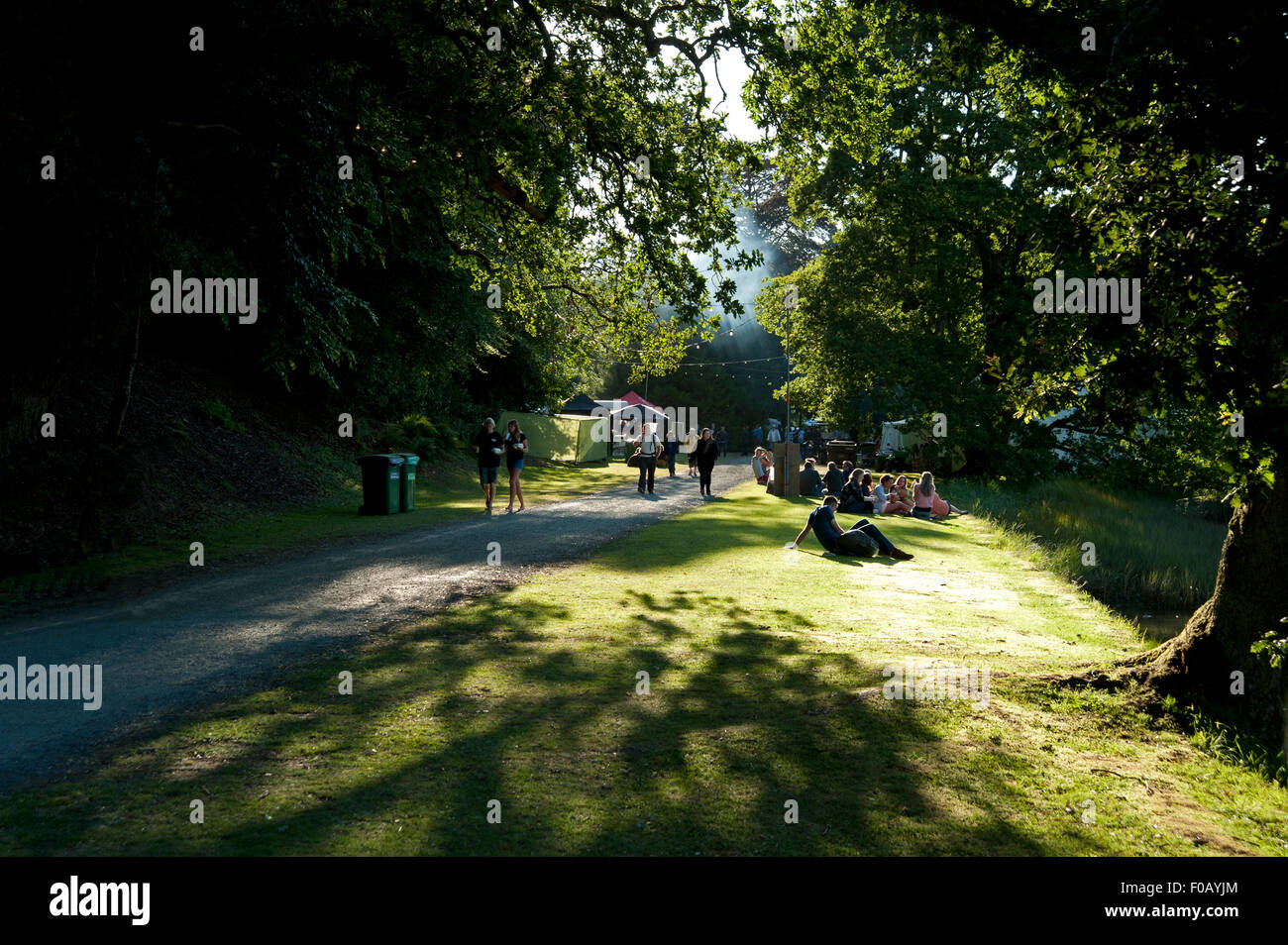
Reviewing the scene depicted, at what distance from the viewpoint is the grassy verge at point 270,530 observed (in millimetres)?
10773

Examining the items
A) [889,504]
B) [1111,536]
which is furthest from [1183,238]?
[889,504]

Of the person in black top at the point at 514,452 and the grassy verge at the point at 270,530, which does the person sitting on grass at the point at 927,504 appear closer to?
the grassy verge at the point at 270,530

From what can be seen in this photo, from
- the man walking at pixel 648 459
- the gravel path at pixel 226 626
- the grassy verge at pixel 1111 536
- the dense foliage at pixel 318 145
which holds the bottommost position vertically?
the grassy verge at pixel 1111 536

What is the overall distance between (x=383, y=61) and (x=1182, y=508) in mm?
27567

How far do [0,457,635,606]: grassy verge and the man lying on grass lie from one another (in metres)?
8.03

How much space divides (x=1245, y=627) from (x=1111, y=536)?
525 inches

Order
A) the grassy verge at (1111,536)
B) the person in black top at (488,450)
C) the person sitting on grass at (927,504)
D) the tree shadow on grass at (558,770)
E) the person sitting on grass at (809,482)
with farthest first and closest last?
the person sitting on grass at (809,482) → the person sitting on grass at (927,504) → the person in black top at (488,450) → the grassy verge at (1111,536) → the tree shadow on grass at (558,770)

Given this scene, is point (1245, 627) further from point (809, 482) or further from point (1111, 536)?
point (809, 482)

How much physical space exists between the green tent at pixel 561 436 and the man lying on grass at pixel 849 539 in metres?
26.2

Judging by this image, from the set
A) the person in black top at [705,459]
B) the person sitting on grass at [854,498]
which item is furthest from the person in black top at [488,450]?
the person sitting on grass at [854,498]

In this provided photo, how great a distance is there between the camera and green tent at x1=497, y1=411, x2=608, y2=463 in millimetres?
40312

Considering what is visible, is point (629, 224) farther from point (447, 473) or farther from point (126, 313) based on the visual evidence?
point (447, 473)
